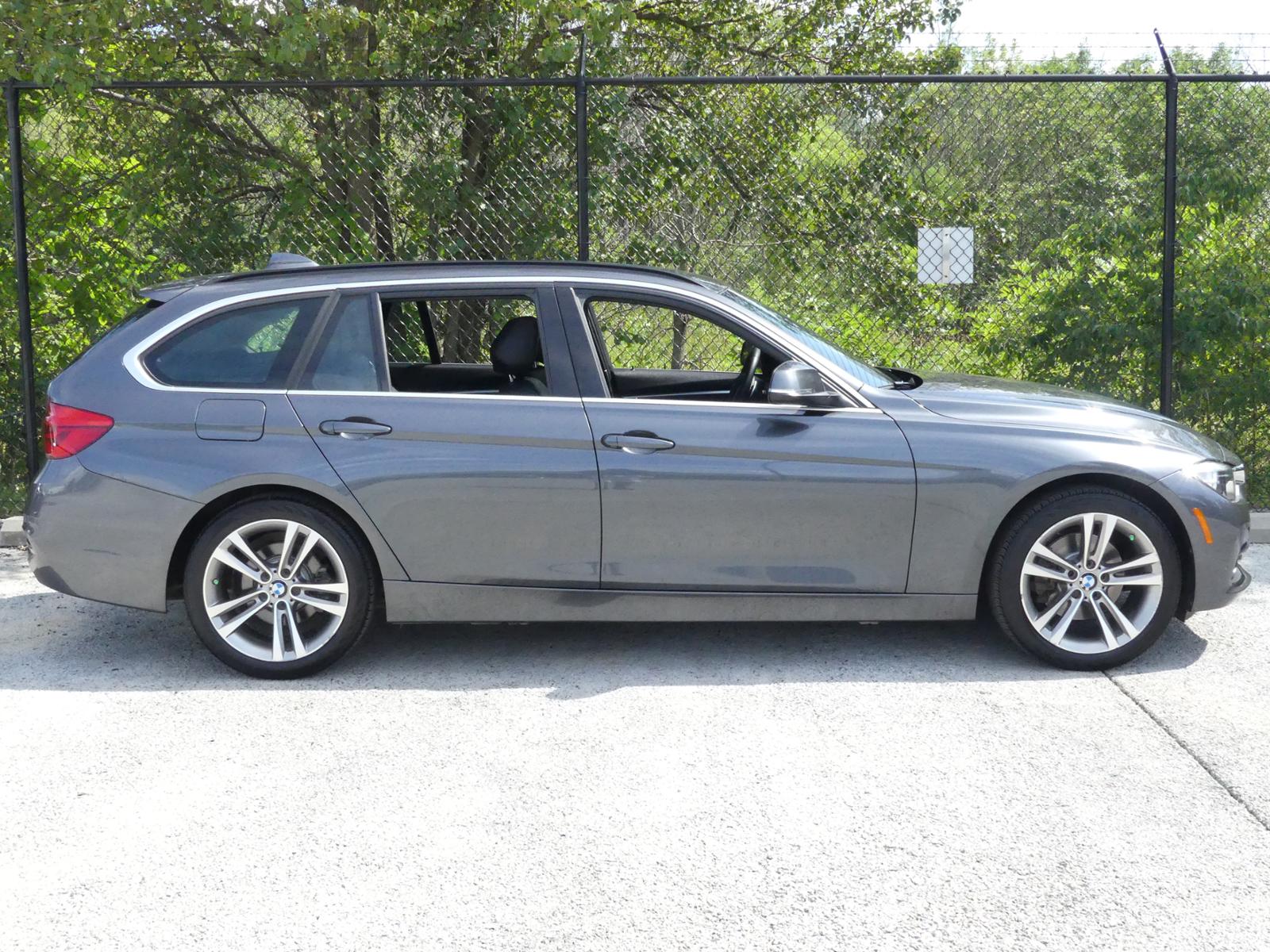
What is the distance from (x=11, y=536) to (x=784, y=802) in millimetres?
5818

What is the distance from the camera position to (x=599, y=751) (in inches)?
182

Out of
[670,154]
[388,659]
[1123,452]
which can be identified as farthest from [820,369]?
[670,154]

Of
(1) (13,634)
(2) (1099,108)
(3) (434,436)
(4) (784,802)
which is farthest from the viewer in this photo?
(2) (1099,108)

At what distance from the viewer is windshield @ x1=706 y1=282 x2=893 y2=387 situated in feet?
18.8

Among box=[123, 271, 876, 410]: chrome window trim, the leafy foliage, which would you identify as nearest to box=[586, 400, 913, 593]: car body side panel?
box=[123, 271, 876, 410]: chrome window trim

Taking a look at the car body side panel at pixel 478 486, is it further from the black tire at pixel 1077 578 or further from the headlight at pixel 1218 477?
the headlight at pixel 1218 477

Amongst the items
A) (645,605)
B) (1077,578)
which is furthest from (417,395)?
(1077,578)

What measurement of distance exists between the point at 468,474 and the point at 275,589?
35.3 inches

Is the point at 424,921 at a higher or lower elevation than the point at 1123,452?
lower

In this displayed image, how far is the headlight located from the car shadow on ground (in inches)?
27.3

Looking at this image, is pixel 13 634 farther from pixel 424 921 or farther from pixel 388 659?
pixel 424 921

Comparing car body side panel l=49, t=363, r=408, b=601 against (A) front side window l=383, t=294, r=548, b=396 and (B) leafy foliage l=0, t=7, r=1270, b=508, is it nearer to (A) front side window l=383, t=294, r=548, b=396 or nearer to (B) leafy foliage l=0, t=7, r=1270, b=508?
(A) front side window l=383, t=294, r=548, b=396

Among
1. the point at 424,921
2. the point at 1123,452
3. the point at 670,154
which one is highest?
the point at 670,154

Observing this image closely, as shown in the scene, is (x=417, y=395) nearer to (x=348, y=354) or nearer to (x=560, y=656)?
(x=348, y=354)
